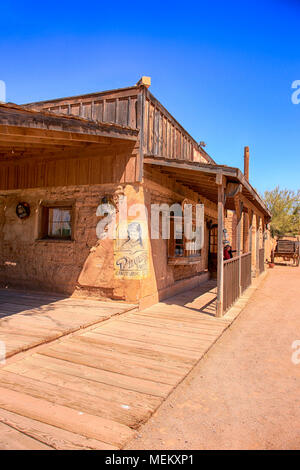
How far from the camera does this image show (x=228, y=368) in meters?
3.67

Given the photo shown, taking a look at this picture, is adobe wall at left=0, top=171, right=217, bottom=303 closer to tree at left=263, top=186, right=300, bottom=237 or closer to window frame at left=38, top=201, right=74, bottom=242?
window frame at left=38, top=201, right=74, bottom=242

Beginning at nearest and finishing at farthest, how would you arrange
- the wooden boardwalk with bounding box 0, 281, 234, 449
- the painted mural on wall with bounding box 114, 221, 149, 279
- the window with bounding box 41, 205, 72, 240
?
the wooden boardwalk with bounding box 0, 281, 234, 449, the painted mural on wall with bounding box 114, 221, 149, 279, the window with bounding box 41, 205, 72, 240

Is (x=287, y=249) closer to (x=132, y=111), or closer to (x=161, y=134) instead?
(x=161, y=134)

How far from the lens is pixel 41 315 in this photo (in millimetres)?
5008

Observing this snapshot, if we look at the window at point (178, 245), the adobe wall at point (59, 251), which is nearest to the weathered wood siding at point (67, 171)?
the adobe wall at point (59, 251)

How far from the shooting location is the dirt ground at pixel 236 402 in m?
2.24

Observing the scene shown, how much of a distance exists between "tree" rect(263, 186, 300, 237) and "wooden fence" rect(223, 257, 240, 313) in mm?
25324

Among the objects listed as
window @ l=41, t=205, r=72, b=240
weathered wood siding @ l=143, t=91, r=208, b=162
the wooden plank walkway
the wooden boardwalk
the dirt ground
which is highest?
weathered wood siding @ l=143, t=91, r=208, b=162

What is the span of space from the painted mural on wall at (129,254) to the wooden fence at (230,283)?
1789 millimetres

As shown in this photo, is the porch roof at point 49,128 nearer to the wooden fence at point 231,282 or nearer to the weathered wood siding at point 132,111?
the weathered wood siding at point 132,111

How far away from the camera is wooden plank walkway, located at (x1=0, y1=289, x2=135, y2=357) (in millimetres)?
3885

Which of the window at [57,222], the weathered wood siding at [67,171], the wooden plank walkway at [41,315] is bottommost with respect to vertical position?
the wooden plank walkway at [41,315]

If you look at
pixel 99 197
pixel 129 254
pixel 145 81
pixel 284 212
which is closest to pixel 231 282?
pixel 129 254

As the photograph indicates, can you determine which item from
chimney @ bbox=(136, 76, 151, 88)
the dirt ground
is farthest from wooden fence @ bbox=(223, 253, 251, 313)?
chimney @ bbox=(136, 76, 151, 88)
